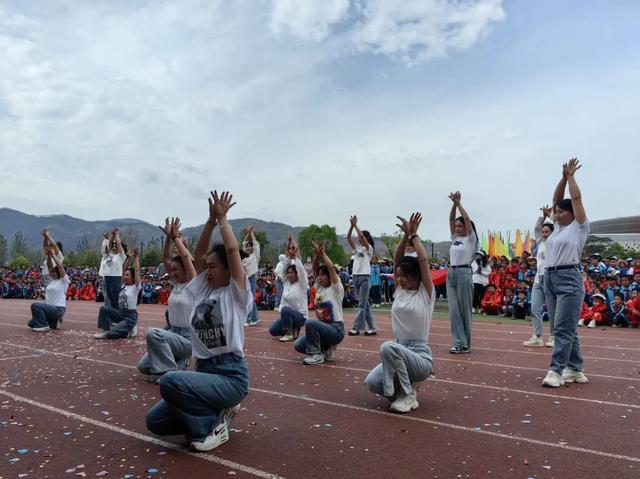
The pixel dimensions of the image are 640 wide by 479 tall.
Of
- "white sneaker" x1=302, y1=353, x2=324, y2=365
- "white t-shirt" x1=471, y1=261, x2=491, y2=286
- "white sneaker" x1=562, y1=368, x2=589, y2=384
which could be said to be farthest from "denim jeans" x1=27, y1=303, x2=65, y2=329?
"white t-shirt" x1=471, y1=261, x2=491, y2=286

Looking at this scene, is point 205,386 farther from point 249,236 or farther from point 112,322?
point 249,236

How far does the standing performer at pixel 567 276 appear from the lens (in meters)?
6.53

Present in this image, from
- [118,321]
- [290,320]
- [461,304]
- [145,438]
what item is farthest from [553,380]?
[118,321]

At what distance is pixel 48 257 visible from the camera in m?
11.9

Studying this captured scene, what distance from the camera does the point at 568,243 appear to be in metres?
6.64

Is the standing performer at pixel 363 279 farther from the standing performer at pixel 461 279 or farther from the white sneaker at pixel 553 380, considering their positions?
the white sneaker at pixel 553 380

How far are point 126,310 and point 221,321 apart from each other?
749cm

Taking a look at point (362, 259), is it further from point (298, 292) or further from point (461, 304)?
point (461, 304)

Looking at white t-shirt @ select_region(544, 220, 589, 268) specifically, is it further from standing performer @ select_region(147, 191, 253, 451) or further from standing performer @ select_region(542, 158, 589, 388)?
standing performer @ select_region(147, 191, 253, 451)

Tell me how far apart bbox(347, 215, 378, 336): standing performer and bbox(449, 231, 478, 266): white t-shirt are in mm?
2785

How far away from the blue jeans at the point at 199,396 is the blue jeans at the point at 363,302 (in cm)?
728

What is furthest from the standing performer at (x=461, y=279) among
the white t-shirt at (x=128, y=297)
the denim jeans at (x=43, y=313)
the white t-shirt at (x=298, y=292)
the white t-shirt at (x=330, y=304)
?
the denim jeans at (x=43, y=313)

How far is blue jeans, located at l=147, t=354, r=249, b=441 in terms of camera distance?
4.27m

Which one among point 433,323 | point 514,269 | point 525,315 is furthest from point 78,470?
point 514,269
